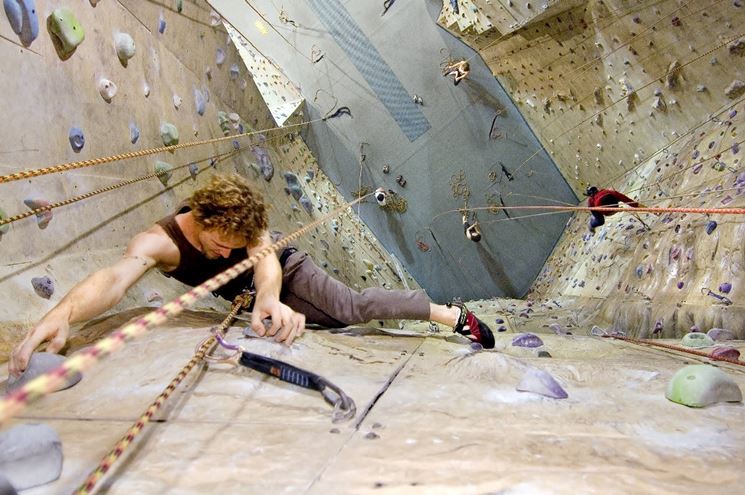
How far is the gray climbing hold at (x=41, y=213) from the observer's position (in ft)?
5.02

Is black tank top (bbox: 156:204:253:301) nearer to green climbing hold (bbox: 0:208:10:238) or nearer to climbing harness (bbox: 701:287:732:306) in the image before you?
green climbing hold (bbox: 0:208:10:238)

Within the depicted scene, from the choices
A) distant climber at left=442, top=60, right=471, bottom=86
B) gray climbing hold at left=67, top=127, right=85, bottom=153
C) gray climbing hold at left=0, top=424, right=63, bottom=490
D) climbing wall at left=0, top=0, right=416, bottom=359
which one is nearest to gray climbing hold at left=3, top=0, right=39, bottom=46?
climbing wall at left=0, top=0, right=416, bottom=359

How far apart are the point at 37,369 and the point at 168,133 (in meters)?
1.40

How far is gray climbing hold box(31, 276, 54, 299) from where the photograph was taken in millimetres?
1549

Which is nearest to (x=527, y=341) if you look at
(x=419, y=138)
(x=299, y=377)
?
(x=299, y=377)

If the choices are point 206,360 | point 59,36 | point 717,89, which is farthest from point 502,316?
point 59,36

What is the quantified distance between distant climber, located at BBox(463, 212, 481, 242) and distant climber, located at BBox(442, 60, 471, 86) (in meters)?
1.32

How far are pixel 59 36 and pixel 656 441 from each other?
6.78 feet

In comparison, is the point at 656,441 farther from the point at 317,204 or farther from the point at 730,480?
the point at 317,204

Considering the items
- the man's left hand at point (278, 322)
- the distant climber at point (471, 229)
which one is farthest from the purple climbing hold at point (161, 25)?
the distant climber at point (471, 229)

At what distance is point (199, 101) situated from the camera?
2.59 metres

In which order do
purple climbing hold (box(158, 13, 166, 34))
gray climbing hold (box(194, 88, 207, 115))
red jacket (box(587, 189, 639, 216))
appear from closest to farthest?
purple climbing hold (box(158, 13, 166, 34)) < gray climbing hold (box(194, 88, 207, 115)) < red jacket (box(587, 189, 639, 216))

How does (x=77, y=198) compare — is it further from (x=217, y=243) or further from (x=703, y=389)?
(x=703, y=389)

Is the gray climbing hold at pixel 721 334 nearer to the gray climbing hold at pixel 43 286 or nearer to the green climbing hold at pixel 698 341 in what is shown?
the green climbing hold at pixel 698 341
